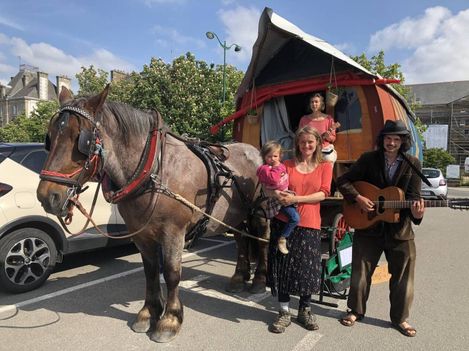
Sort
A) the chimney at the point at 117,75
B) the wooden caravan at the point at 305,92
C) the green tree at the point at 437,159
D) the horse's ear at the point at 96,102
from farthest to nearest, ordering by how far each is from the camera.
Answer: the green tree at the point at 437,159, the chimney at the point at 117,75, the wooden caravan at the point at 305,92, the horse's ear at the point at 96,102

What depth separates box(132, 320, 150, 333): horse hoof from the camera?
3.40m

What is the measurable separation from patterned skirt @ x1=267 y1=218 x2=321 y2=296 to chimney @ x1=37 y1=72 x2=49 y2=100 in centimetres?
7112

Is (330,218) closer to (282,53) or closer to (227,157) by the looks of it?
(227,157)

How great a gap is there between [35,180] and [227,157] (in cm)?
236

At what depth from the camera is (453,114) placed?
60.5 meters

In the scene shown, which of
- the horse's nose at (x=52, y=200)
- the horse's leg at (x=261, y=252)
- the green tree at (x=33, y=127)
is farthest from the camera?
the green tree at (x=33, y=127)

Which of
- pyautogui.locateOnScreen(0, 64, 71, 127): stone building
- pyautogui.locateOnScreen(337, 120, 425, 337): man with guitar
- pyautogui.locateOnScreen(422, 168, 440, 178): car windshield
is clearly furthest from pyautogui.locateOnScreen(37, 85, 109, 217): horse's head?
pyautogui.locateOnScreen(0, 64, 71, 127): stone building

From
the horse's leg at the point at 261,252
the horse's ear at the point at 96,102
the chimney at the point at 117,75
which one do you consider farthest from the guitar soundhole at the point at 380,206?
the chimney at the point at 117,75

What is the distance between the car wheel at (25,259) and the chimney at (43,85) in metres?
69.0

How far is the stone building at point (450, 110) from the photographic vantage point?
58.7m

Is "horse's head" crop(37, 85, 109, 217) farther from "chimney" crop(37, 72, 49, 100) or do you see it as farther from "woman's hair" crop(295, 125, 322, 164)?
"chimney" crop(37, 72, 49, 100)

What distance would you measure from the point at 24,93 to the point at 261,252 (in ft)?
244

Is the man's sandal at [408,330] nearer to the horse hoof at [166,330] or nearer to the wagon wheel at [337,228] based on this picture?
the wagon wheel at [337,228]

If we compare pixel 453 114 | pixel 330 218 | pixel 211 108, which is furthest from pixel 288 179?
pixel 453 114
